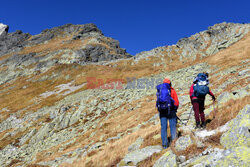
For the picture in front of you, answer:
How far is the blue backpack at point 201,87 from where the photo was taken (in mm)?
7145

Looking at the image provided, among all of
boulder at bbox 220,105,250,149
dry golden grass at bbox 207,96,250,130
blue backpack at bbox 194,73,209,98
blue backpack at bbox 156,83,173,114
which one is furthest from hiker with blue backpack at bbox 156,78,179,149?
boulder at bbox 220,105,250,149

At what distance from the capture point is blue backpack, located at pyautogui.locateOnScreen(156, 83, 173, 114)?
20.5 feet

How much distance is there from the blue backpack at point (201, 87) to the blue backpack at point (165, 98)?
5.83 feet

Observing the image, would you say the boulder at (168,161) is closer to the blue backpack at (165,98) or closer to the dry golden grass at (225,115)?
the blue backpack at (165,98)

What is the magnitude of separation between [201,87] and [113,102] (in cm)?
2320

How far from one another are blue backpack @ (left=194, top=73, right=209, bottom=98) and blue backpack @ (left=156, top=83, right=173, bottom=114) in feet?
5.83

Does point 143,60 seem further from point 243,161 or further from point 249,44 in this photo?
point 243,161

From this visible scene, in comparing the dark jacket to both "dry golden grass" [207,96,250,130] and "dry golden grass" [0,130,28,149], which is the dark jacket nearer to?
"dry golden grass" [207,96,250,130]

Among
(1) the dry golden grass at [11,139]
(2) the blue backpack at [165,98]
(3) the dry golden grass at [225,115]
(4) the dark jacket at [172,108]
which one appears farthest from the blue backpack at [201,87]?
(1) the dry golden grass at [11,139]

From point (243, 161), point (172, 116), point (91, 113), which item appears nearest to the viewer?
point (243, 161)

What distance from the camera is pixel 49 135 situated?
25094 mm

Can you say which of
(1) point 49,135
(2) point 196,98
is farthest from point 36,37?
(2) point 196,98

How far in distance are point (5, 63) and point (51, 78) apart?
2869 inches

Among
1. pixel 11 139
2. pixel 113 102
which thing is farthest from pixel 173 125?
pixel 11 139
